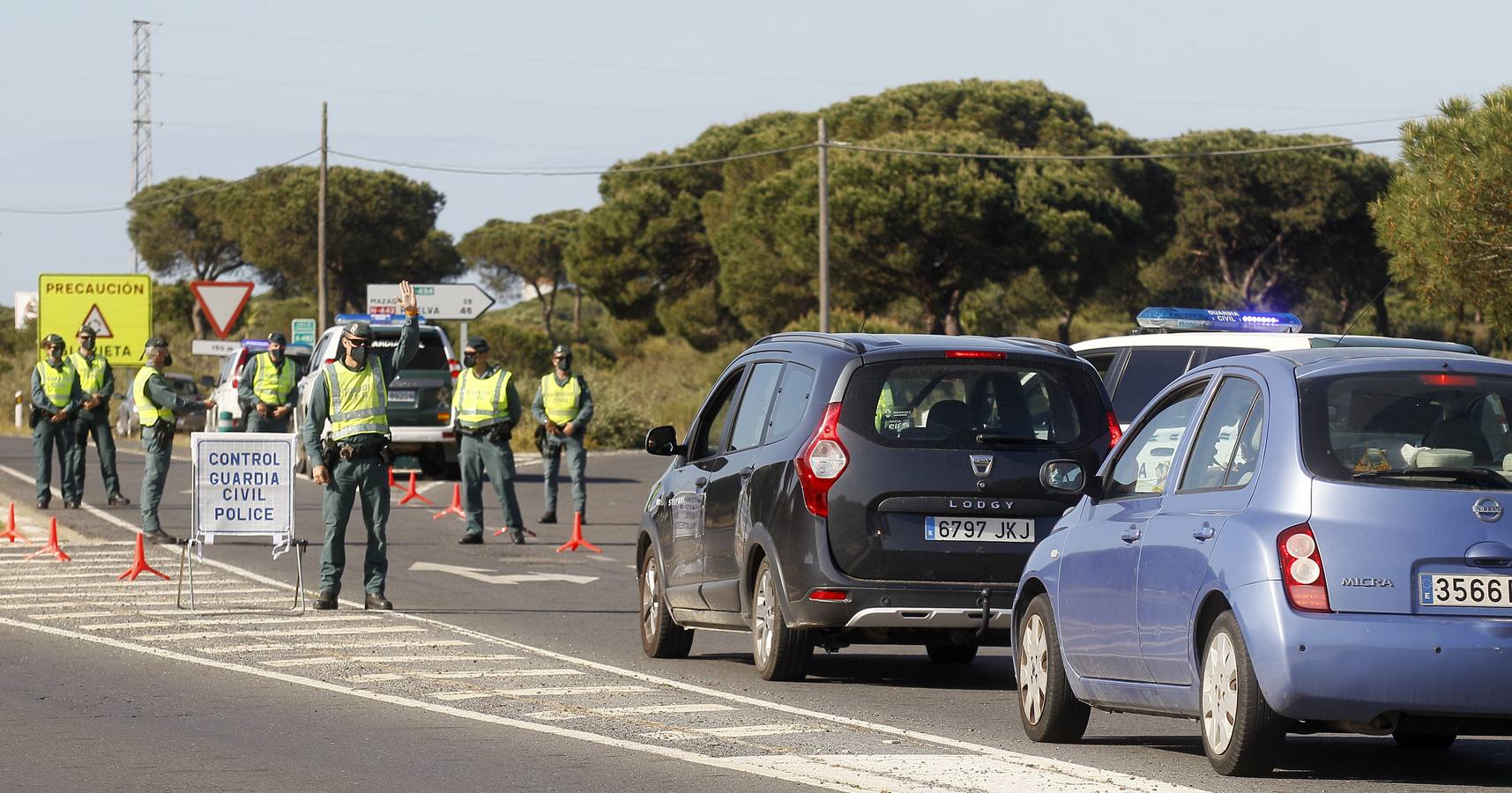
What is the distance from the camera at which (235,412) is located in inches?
1249

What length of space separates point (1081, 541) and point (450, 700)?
129 inches

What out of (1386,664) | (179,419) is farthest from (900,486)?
(179,419)

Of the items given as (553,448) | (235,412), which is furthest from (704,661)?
(235,412)

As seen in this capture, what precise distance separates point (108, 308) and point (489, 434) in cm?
1420

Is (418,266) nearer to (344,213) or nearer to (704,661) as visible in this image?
(344,213)

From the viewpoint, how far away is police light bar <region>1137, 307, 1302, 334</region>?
49.9 ft

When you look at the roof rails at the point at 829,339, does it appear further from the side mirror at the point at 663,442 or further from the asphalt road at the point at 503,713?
the asphalt road at the point at 503,713

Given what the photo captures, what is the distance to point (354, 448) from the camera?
14.4m

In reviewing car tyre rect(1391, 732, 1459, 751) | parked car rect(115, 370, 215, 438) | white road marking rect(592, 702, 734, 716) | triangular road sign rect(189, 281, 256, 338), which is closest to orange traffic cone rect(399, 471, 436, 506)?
triangular road sign rect(189, 281, 256, 338)

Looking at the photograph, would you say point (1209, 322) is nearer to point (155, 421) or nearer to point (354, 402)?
point (354, 402)

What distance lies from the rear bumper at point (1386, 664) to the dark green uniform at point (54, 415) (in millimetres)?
18721

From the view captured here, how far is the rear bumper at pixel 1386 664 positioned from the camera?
23.1ft

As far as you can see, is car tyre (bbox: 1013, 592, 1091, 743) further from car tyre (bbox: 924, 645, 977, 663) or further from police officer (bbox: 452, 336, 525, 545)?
police officer (bbox: 452, 336, 525, 545)

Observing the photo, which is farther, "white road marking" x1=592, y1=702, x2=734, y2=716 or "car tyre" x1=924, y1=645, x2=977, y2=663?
"car tyre" x1=924, y1=645, x2=977, y2=663
